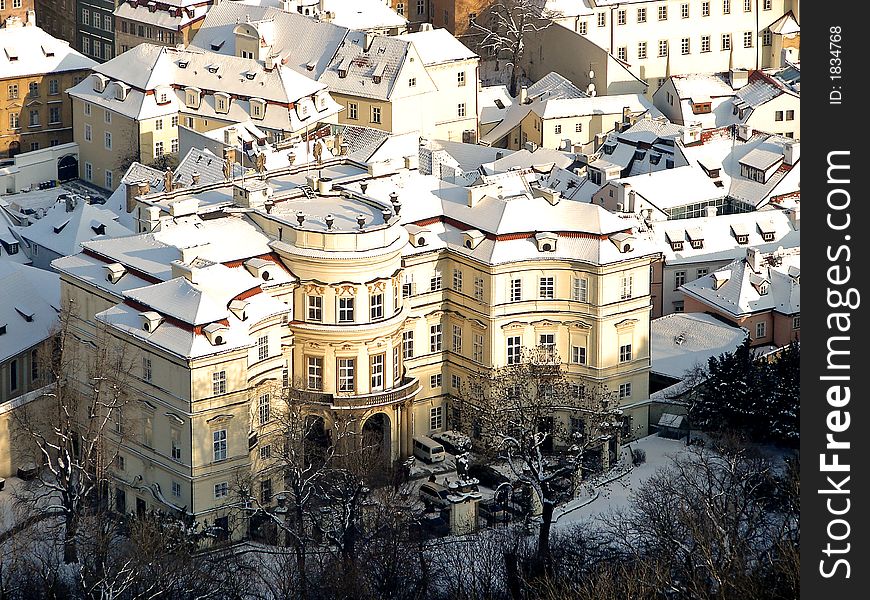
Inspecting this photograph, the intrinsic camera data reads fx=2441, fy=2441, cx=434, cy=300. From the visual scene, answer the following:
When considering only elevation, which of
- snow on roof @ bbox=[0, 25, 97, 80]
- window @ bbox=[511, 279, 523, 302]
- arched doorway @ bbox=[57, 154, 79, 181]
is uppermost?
snow on roof @ bbox=[0, 25, 97, 80]

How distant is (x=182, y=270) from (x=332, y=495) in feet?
40.2

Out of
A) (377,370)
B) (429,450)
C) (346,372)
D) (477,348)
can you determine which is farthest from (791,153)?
(346,372)

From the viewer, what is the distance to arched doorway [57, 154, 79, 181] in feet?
524

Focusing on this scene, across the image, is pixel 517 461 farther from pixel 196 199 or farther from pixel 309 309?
pixel 196 199

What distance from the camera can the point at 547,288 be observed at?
389 ft

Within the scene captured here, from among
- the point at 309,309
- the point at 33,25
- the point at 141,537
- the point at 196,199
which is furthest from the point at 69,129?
the point at 141,537

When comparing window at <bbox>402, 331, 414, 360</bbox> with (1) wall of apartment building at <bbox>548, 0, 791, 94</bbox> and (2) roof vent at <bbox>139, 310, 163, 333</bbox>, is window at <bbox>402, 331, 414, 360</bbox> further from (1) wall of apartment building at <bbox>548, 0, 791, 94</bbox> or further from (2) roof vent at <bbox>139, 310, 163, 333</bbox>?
(1) wall of apartment building at <bbox>548, 0, 791, 94</bbox>

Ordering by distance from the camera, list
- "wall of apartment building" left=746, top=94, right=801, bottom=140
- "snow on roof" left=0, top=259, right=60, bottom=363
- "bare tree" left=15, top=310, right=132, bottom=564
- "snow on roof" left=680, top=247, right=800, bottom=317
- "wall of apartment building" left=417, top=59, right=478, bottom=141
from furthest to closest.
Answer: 1. "wall of apartment building" left=746, top=94, right=801, bottom=140
2. "wall of apartment building" left=417, top=59, right=478, bottom=141
3. "snow on roof" left=680, top=247, right=800, bottom=317
4. "snow on roof" left=0, top=259, right=60, bottom=363
5. "bare tree" left=15, top=310, right=132, bottom=564

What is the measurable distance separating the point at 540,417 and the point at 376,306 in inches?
371

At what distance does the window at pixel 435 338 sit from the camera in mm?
120938

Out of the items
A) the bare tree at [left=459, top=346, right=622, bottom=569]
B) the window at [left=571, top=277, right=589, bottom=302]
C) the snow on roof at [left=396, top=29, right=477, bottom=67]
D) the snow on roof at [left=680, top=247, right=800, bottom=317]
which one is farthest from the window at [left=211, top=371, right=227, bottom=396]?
the snow on roof at [left=396, top=29, right=477, bottom=67]

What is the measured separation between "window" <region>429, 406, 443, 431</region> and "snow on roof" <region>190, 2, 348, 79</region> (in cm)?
4158

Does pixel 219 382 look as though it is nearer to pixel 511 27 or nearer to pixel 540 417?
pixel 540 417

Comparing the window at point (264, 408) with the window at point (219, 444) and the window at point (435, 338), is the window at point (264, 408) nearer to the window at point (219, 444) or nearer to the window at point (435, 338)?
the window at point (219, 444)
